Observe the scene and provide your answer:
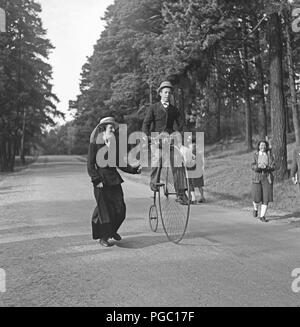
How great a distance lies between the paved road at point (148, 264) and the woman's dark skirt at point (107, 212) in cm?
29

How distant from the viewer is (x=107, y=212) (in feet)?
24.8

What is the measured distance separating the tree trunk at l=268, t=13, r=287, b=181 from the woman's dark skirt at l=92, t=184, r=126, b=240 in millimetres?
8995

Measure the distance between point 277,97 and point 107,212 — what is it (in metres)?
9.99

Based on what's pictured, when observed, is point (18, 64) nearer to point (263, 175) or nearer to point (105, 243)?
point (263, 175)

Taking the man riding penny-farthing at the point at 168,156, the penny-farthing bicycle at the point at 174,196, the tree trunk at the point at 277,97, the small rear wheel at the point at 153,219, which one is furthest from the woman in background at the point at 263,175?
the tree trunk at the point at 277,97

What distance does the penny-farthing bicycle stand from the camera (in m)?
7.50

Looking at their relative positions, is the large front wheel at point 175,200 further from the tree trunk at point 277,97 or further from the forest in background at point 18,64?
the forest in background at point 18,64

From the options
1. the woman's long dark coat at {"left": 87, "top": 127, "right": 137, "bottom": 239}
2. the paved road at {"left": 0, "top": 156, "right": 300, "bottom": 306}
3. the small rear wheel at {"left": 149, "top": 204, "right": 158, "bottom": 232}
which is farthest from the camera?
the small rear wheel at {"left": 149, "top": 204, "right": 158, "bottom": 232}

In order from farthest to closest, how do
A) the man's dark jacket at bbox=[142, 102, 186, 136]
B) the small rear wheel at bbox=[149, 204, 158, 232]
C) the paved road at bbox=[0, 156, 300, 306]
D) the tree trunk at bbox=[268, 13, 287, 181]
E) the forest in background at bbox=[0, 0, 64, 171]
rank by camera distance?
the forest in background at bbox=[0, 0, 64, 171], the tree trunk at bbox=[268, 13, 287, 181], the small rear wheel at bbox=[149, 204, 158, 232], the man's dark jacket at bbox=[142, 102, 186, 136], the paved road at bbox=[0, 156, 300, 306]

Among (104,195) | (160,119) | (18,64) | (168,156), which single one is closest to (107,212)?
(104,195)

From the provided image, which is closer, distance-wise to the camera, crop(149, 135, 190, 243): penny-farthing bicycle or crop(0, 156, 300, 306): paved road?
crop(0, 156, 300, 306): paved road

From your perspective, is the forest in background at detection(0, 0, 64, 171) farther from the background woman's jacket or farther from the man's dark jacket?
the man's dark jacket

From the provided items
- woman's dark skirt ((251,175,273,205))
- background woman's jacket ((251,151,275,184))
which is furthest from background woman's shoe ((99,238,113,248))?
background woman's jacket ((251,151,275,184))

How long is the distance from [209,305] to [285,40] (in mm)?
22425
